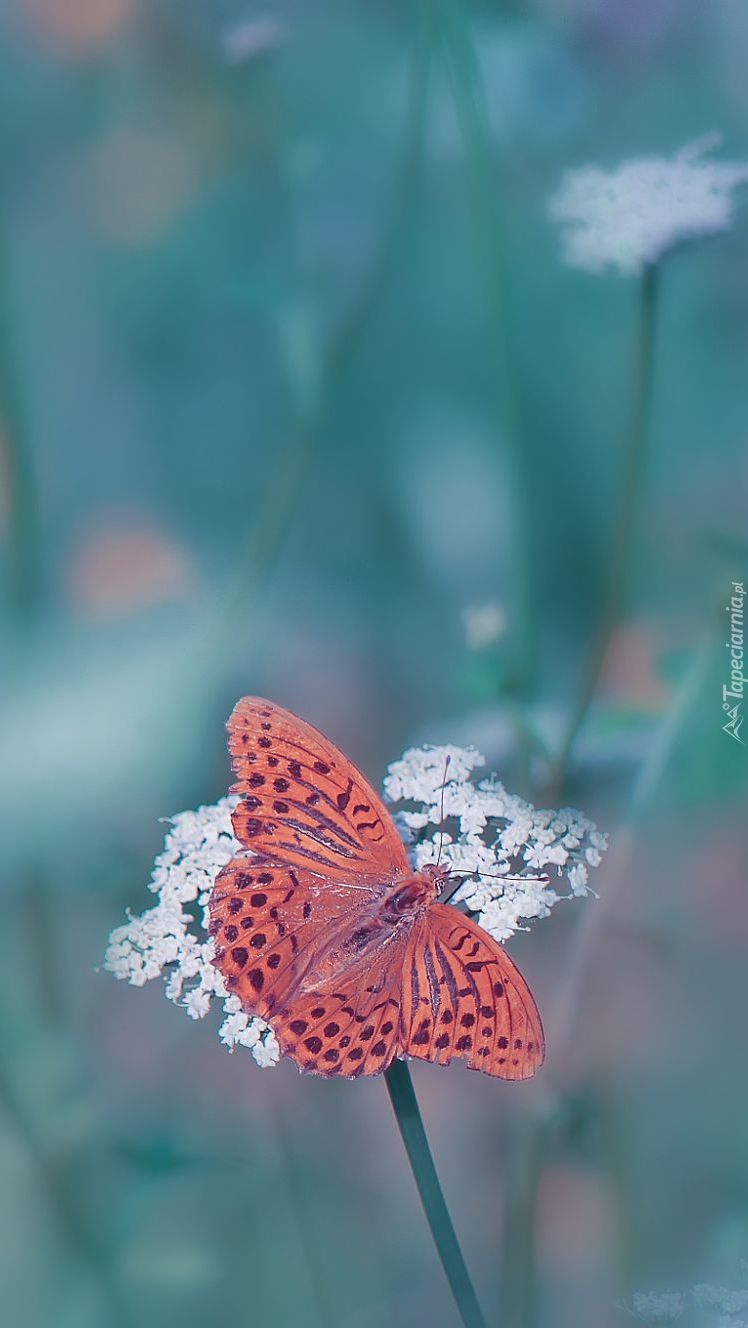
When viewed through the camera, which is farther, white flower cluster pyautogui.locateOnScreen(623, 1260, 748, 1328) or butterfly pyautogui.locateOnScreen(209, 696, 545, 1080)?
white flower cluster pyautogui.locateOnScreen(623, 1260, 748, 1328)

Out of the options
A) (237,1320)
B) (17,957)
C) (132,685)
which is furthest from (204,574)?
(237,1320)

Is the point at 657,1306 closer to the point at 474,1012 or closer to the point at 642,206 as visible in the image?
the point at 474,1012

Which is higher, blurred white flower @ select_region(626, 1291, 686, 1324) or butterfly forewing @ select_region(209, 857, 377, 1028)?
butterfly forewing @ select_region(209, 857, 377, 1028)

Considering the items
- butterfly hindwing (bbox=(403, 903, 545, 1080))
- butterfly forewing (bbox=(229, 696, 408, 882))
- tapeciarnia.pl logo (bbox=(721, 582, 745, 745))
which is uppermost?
tapeciarnia.pl logo (bbox=(721, 582, 745, 745))

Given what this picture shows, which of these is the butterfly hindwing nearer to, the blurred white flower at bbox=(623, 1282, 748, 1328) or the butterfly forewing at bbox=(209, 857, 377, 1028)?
the butterfly forewing at bbox=(209, 857, 377, 1028)

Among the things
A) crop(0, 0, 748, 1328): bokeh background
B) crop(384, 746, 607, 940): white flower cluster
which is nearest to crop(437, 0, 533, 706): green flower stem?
crop(0, 0, 748, 1328): bokeh background

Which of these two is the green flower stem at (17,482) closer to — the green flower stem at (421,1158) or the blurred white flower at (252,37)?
the blurred white flower at (252,37)

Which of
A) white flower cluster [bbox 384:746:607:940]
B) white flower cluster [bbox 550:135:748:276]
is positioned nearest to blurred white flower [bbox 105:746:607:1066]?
white flower cluster [bbox 384:746:607:940]
